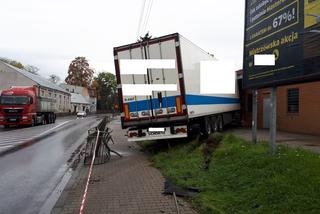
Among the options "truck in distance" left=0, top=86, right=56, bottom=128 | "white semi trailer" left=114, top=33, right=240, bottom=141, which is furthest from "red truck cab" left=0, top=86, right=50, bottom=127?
"white semi trailer" left=114, top=33, right=240, bottom=141

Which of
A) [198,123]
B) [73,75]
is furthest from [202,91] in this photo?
[73,75]

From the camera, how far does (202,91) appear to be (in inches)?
583

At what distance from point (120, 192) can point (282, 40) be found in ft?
14.9

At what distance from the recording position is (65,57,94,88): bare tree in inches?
4134

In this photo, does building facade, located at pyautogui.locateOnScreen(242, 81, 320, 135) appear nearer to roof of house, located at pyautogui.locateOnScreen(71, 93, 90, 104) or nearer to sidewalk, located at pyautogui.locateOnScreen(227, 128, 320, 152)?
sidewalk, located at pyautogui.locateOnScreen(227, 128, 320, 152)

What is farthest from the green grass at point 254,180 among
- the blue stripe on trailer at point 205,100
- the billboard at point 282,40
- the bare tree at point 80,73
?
the bare tree at point 80,73

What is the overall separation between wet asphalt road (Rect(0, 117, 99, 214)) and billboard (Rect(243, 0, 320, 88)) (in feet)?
17.7

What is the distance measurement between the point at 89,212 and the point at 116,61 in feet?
25.6

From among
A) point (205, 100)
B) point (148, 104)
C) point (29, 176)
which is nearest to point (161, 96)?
point (148, 104)

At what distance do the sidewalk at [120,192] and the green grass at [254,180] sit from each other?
0.54m

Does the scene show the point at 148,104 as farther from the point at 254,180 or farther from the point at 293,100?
the point at 293,100

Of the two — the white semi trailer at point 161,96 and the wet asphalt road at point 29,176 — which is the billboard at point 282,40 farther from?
the wet asphalt road at point 29,176

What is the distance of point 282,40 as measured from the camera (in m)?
7.62

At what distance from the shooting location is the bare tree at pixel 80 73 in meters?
105
